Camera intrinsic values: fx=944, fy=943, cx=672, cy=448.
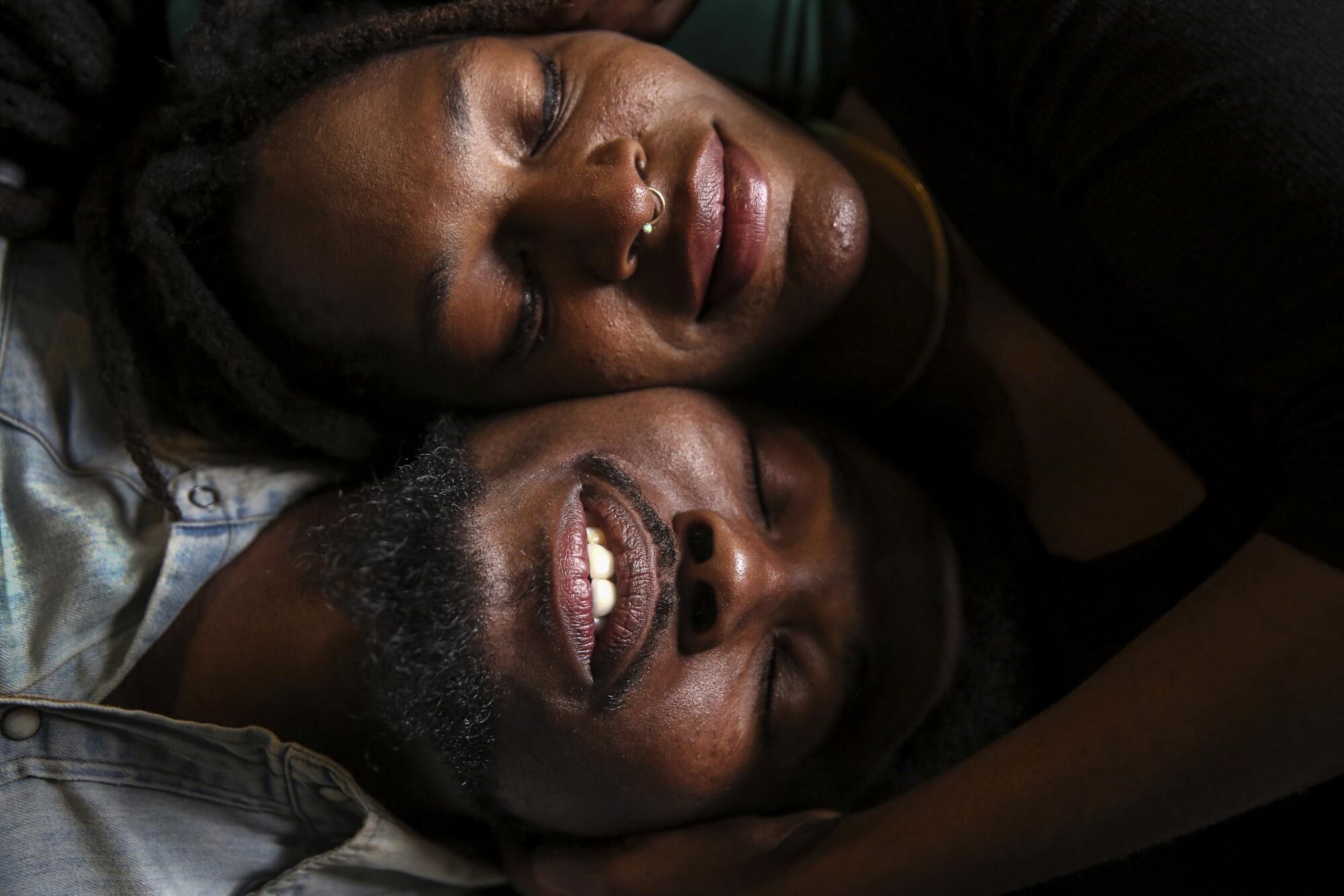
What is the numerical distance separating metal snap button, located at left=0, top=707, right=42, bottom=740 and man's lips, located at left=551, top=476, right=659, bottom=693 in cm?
78

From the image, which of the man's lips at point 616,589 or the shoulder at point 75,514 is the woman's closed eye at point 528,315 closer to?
the man's lips at point 616,589

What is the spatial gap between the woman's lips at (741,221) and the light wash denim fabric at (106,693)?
2.66 feet

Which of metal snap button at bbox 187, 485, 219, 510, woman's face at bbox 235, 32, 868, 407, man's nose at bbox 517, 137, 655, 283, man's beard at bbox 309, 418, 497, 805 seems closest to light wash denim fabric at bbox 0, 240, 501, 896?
metal snap button at bbox 187, 485, 219, 510

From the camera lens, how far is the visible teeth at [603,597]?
126 cm

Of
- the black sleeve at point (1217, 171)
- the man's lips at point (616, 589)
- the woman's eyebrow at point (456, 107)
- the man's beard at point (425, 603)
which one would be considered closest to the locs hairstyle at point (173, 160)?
the woman's eyebrow at point (456, 107)

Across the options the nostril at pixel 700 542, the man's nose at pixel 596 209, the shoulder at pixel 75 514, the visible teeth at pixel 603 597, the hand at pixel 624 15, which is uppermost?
the hand at pixel 624 15

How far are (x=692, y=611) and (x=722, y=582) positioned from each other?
7 centimetres

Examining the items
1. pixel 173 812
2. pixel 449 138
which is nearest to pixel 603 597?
pixel 449 138

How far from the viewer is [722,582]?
48.8 inches

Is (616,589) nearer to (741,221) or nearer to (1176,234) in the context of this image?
(741,221)

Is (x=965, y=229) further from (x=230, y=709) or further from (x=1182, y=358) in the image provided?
(x=230, y=709)

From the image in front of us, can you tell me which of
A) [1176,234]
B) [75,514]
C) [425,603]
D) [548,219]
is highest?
[1176,234]

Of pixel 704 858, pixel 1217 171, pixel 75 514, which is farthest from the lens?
pixel 75 514

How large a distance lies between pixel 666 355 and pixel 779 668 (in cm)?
48
